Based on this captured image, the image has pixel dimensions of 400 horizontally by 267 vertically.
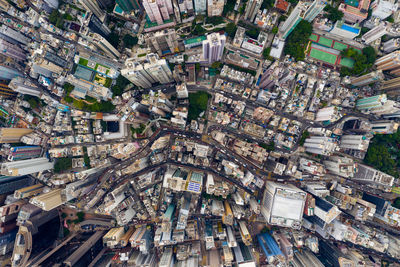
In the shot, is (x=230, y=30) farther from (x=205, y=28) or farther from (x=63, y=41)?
(x=63, y=41)

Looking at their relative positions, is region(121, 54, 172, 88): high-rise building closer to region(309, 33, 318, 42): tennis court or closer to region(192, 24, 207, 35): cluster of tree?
region(192, 24, 207, 35): cluster of tree

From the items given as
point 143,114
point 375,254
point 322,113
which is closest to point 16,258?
point 143,114

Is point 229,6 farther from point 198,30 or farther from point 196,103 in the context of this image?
point 196,103

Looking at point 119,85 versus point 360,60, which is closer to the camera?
point 360,60

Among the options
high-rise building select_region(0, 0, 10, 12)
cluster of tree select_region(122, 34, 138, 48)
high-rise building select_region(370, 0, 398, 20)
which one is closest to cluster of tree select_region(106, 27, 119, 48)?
cluster of tree select_region(122, 34, 138, 48)

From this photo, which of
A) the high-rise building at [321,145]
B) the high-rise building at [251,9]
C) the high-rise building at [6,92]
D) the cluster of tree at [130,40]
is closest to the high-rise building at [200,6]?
the high-rise building at [251,9]

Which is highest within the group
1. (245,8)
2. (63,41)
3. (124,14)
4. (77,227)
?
(245,8)

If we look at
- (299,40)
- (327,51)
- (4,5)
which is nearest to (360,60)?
(327,51)
